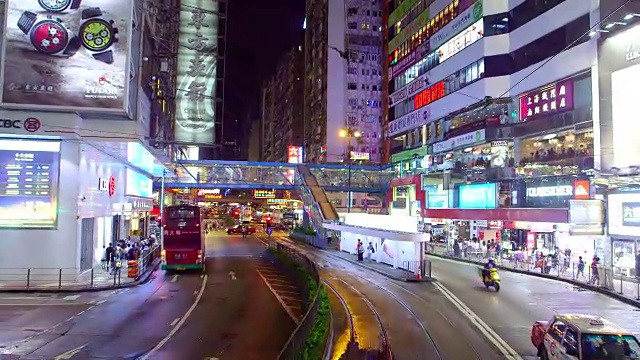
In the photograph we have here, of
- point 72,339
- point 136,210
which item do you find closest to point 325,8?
point 136,210

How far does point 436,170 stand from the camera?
158 feet

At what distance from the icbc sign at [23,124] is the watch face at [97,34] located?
166 inches

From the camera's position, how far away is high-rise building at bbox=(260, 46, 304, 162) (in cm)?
12450

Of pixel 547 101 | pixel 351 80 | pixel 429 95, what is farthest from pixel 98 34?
pixel 351 80

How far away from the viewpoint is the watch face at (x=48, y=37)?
879 inches

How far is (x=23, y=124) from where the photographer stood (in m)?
22.9

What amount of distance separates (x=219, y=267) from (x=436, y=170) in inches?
971

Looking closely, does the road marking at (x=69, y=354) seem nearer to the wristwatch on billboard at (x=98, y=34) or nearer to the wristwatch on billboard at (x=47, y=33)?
the wristwatch on billboard at (x=98, y=34)

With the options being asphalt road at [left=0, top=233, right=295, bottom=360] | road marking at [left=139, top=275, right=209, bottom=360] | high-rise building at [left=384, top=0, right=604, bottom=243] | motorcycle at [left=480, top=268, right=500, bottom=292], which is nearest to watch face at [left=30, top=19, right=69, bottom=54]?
asphalt road at [left=0, top=233, right=295, bottom=360]

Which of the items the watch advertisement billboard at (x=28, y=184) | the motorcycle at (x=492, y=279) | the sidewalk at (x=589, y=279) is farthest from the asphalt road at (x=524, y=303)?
the watch advertisement billboard at (x=28, y=184)

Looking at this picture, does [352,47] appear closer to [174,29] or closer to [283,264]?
[174,29]

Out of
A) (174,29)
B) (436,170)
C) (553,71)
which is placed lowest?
(436,170)

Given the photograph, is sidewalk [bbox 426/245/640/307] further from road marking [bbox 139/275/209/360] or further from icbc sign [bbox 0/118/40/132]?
icbc sign [bbox 0/118/40/132]

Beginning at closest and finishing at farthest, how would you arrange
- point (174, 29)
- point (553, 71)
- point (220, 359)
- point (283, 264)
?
point (220, 359)
point (283, 264)
point (553, 71)
point (174, 29)
